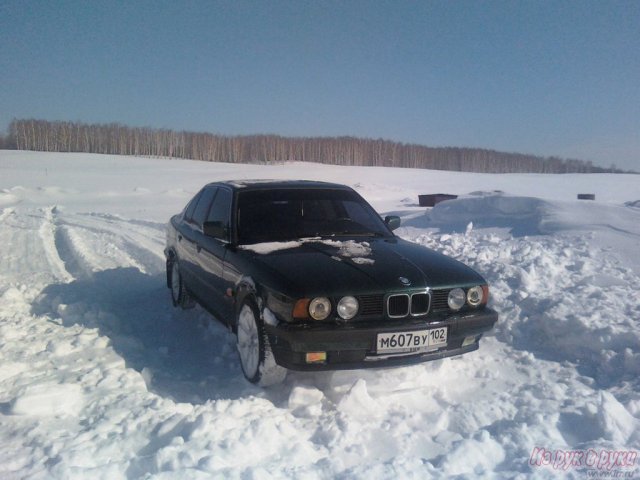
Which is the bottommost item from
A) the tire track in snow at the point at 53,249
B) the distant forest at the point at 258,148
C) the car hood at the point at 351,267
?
the tire track in snow at the point at 53,249

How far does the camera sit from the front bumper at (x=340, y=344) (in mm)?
3248

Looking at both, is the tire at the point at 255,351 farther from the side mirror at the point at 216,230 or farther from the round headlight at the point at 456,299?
the round headlight at the point at 456,299

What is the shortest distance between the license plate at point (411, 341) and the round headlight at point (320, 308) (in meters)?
0.37

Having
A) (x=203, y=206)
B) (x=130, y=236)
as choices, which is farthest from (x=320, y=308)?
(x=130, y=236)

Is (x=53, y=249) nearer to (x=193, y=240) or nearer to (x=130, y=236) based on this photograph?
(x=130, y=236)

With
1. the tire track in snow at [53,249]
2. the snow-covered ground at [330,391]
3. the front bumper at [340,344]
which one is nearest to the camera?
the snow-covered ground at [330,391]

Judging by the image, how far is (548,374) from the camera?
12.9 feet

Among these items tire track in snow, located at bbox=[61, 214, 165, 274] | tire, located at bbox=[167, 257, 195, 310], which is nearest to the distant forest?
tire track in snow, located at bbox=[61, 214, 165, 274]

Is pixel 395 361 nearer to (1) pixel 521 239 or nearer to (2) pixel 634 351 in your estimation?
(2) pixel 634 351

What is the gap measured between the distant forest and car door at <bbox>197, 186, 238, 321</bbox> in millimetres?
63273

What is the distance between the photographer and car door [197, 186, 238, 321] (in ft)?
14.1

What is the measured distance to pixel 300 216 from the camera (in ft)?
15.0

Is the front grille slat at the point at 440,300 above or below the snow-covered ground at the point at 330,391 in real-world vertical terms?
above

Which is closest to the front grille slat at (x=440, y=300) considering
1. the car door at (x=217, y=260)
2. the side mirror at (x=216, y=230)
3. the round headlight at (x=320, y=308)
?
the round headlight at (x=320, y=308)
